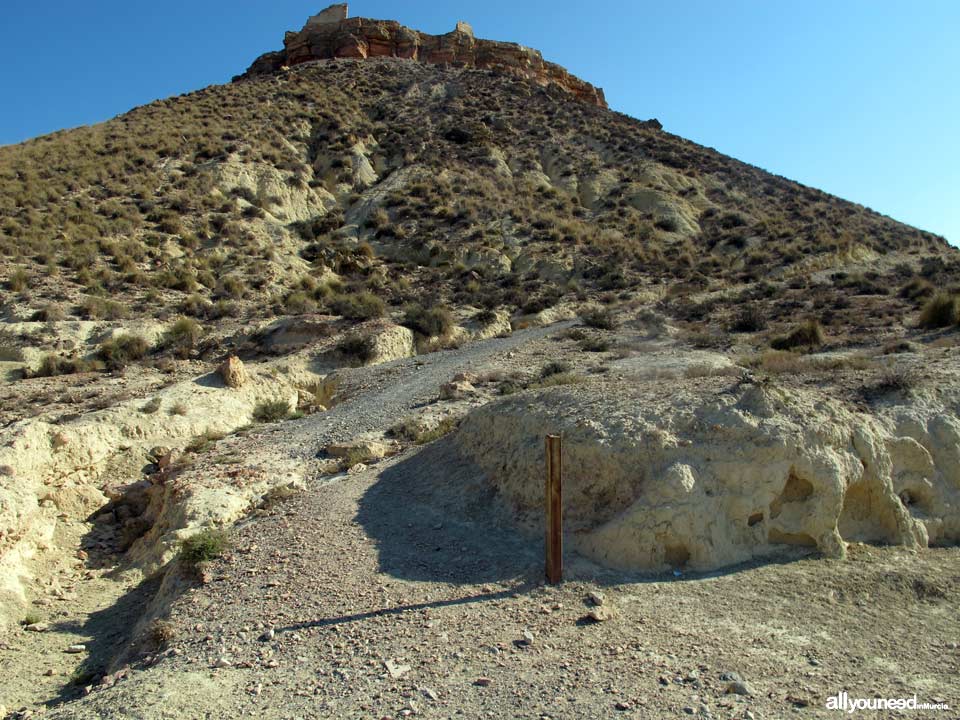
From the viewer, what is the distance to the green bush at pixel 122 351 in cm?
1756

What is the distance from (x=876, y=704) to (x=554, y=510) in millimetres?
2952

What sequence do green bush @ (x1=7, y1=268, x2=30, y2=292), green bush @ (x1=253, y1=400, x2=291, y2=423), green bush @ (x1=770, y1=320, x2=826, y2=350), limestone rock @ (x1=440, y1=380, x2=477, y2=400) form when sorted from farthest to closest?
1. green bush @ (x1=7, y1=268, x2=30, y2=292)
2. green bush @ (x1=770, y1=320, x2=826, y2=350)
3. green bush @ (x1=253, y1=400, x2=291, y2=423)
4. limestone rock @ (x1=440, y1=380, x2=477, y2=400)

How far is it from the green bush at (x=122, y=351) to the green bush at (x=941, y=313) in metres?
20.4

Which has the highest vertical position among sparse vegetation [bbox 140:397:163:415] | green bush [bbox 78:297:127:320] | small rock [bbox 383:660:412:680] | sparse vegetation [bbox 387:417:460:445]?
green bush [bbox 78:297:127:320]

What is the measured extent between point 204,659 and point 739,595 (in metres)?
5.04

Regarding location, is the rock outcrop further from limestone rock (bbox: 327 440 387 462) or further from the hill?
limestone rock (bbox: 327 440 387 462)

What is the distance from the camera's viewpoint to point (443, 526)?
8.27m

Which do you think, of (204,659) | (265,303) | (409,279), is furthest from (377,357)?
(204,659)

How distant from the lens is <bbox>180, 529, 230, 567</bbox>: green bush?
778cm

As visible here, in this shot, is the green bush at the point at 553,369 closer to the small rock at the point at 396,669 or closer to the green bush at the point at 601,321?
the green bush at the point at 601,321

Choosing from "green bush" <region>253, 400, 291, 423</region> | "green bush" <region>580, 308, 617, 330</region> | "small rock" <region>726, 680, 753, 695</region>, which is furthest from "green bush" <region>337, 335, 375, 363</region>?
"small rock" <region>726, 680, 753, 695</region>

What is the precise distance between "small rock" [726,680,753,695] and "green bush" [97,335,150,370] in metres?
16.6

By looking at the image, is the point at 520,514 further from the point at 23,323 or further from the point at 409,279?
the point at 409,279

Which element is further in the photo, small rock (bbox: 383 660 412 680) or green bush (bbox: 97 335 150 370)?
green bush (bbox: 97 335 150 370)
